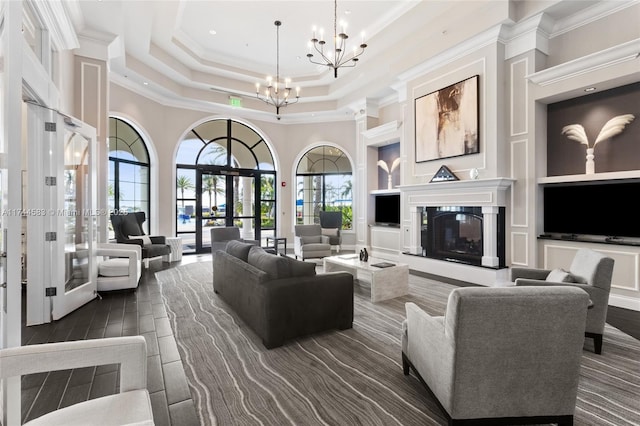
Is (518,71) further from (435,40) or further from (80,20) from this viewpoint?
(80,20)

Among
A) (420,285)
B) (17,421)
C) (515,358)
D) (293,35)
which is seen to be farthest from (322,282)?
(293,35)

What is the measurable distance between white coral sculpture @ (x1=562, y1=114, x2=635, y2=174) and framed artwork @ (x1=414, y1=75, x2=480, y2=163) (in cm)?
125

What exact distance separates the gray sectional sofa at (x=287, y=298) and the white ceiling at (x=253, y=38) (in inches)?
167

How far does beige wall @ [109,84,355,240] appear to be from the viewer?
7.23 m

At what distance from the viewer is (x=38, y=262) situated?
336 cm

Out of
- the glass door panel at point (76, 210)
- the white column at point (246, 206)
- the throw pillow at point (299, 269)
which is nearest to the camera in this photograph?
the throw pillow at point (299, 269)

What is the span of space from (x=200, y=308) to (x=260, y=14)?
520cm

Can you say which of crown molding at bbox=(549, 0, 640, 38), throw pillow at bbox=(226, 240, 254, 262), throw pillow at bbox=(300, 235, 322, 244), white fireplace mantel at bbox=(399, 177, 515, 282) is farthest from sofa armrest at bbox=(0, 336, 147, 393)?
crown molding at bbox=(549, 0, 640, 38)

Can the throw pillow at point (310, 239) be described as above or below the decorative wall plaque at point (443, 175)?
below

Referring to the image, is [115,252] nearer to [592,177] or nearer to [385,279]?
[385,279]

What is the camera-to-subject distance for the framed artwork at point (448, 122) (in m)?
5.30

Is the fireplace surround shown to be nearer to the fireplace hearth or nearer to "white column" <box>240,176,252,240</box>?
the fireplace hearth

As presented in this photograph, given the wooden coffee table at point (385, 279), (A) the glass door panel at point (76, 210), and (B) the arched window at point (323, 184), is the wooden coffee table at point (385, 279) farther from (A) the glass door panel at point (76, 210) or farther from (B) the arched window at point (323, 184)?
Result: (B) the arched window at point (323, 184)

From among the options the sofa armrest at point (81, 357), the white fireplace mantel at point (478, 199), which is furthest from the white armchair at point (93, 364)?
the white fireplace mantel at point (478, 199)
